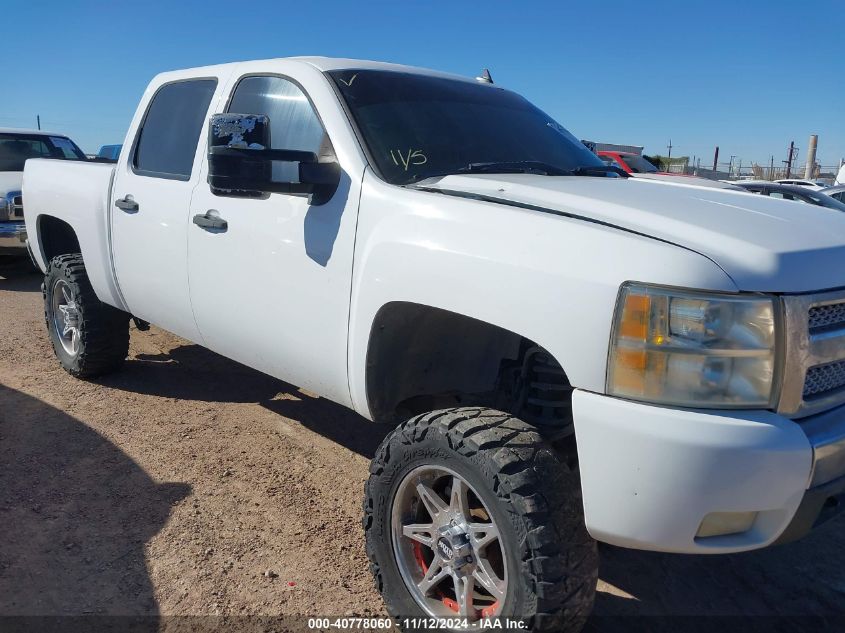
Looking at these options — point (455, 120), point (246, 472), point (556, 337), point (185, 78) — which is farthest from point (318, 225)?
point (185, 78)

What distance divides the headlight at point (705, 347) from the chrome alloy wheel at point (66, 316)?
4.10 metres

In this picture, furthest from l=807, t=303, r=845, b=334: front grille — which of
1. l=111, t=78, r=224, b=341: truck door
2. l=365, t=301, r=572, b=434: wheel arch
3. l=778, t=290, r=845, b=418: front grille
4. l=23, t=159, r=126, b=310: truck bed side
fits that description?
l=23, t=159, r=126, b=310: truck bed side

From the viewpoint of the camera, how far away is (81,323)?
188 inches

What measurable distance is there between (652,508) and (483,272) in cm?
82

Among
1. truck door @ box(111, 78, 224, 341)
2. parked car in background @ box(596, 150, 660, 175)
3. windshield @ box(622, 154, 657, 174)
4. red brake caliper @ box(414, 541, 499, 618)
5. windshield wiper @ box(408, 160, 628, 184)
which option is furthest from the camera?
windshield @ box(622, 154, 657, 174)

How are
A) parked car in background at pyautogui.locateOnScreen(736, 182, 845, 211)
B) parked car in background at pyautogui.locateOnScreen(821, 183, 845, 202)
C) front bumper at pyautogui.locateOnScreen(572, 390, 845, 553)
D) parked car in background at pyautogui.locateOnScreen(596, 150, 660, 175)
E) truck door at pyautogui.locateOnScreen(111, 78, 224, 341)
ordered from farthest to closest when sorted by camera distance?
parked car in background at pyautogui.locateOnScreen(596, 150, 660, 175) → parked car in background at pyautogui.locateOnScreen(821, 183, 845, 202) → parked car in background at pyautogui.locateOnScreen(736, 182, 845, 211) → truck door at pyautogui.locateOnScreen(111, 78, 224, 341) → front bumper at pyautogui.locateOnScreen(572, 390, 845, 553)

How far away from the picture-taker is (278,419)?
4.53 meters

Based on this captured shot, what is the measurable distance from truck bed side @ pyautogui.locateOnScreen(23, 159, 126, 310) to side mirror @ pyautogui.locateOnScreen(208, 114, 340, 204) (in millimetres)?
1870

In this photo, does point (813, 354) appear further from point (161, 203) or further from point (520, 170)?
point (161, 203)

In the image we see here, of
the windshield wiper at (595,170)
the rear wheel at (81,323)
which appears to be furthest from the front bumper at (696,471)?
the rear wheel at (81,323)

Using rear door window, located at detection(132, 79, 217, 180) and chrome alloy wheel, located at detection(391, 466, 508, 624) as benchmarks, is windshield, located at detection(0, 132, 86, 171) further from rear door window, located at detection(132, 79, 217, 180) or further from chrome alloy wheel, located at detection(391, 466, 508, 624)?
chrome alloy wheel, located at detection(391, 466, 508, 624)

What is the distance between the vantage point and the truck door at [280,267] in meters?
2.83

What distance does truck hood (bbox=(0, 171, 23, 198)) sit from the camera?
346 inches

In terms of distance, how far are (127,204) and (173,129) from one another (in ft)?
1.62
